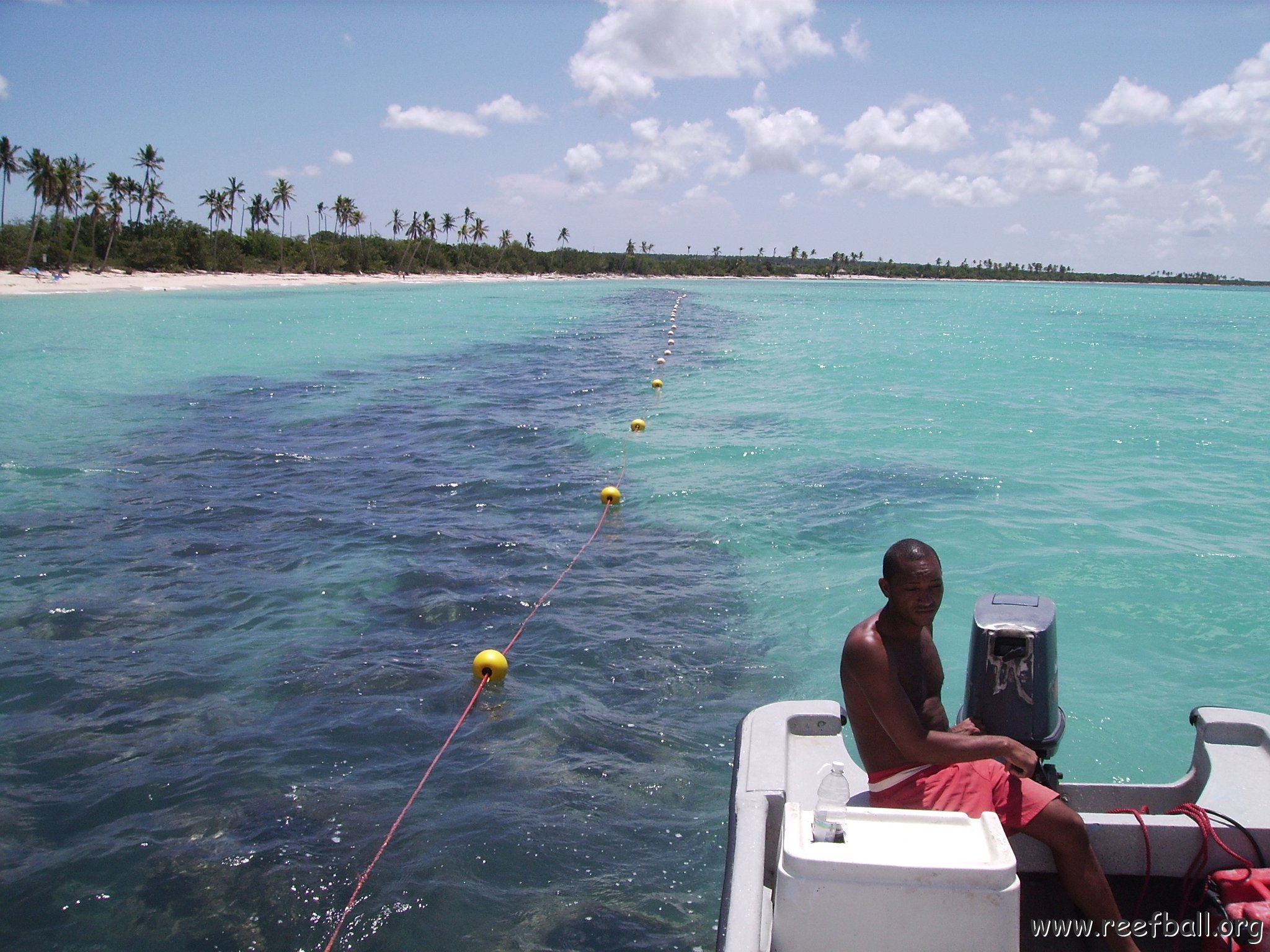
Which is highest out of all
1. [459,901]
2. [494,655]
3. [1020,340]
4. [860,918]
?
[1020,340]

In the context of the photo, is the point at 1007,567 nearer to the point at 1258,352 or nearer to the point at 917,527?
the point at 917,527

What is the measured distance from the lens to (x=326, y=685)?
19.5 ft

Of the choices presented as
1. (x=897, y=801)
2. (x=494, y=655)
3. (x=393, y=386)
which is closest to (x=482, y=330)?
(x=393, y=386)

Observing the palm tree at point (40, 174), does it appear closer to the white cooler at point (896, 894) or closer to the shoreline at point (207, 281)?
the shoreline at point (207, 281)

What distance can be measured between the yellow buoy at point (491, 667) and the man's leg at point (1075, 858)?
3.83 meters

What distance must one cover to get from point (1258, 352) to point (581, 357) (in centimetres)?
2539

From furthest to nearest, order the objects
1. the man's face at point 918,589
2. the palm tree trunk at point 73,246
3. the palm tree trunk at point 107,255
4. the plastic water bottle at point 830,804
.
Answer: the palm tree trunk at point 107,255, the palm tree trunk at point 73,246, the man's face at point 918,589, the plastic water bottle at point 830,804

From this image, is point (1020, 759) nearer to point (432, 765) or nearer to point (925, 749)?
point (925, 749)

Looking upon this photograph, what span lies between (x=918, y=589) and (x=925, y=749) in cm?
49

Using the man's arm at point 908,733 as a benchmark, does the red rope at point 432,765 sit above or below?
below

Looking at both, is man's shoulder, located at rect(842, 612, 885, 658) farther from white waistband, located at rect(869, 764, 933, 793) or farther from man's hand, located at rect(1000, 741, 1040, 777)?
man's hand, located at rect(1000, 741, 1040, 777)

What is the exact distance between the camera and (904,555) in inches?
116

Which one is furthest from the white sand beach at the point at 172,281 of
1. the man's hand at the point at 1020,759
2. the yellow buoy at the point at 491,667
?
the man's hand at the point at 1020,759

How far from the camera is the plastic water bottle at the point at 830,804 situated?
7.82 ft
